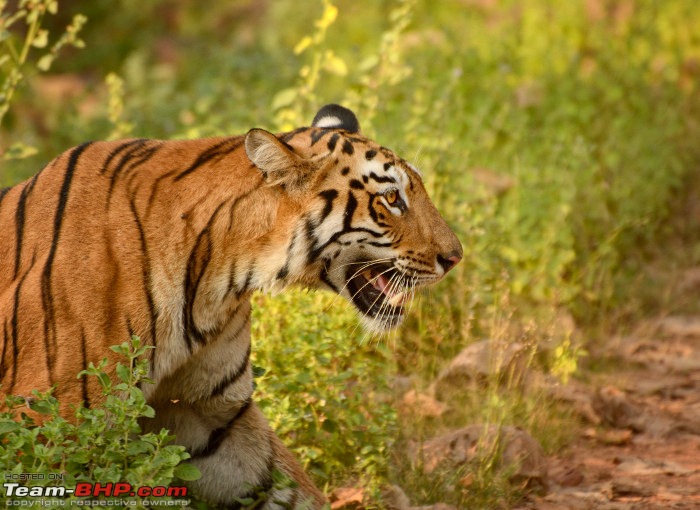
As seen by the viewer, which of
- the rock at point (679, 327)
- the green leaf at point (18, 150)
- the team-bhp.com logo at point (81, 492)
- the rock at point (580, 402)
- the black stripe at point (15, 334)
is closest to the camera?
the team-bhp.com logo at point (81, 492)

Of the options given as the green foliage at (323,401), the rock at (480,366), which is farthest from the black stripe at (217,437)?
Answer: the rock at (480,366)

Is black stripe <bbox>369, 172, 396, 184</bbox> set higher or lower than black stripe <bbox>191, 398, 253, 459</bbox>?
higher

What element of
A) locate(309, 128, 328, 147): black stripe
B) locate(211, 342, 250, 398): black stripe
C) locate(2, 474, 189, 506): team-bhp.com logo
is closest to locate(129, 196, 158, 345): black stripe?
locate(211, 342, 250, 398): black stripe

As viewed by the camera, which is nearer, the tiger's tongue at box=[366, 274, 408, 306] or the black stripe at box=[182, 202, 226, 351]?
the black stripe at box=[182, 202, 226, 351]

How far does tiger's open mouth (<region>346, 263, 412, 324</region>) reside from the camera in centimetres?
359

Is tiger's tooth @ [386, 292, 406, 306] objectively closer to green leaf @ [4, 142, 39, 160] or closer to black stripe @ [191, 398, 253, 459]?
black stripe @ [191, 398, 253, 459]

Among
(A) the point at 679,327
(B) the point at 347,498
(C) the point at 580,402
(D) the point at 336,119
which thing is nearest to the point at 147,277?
(D) the point at 336,119

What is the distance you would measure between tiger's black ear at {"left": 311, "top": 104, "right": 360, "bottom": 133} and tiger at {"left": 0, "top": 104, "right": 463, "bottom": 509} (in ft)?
0.27

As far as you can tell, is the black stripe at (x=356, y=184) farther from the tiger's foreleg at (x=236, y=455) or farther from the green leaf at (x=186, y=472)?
the green leaf at (x=186, y=472)

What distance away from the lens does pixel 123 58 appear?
1148cm

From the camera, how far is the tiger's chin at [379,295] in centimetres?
358

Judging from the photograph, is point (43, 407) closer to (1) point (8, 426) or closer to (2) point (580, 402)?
(1) point (8, 426)

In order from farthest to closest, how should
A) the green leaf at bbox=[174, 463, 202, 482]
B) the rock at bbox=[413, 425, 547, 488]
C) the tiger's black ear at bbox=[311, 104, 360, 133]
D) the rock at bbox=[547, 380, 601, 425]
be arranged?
the rock at bbox=[547, 380, 601, 425], the rock at bbox=[413, 425, 547, 488], the tiger's black ear at bbox=[311, 104, 360, 133], the green leaf at bbox=[174, 463, 202, 482]

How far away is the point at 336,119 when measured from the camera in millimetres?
3779
